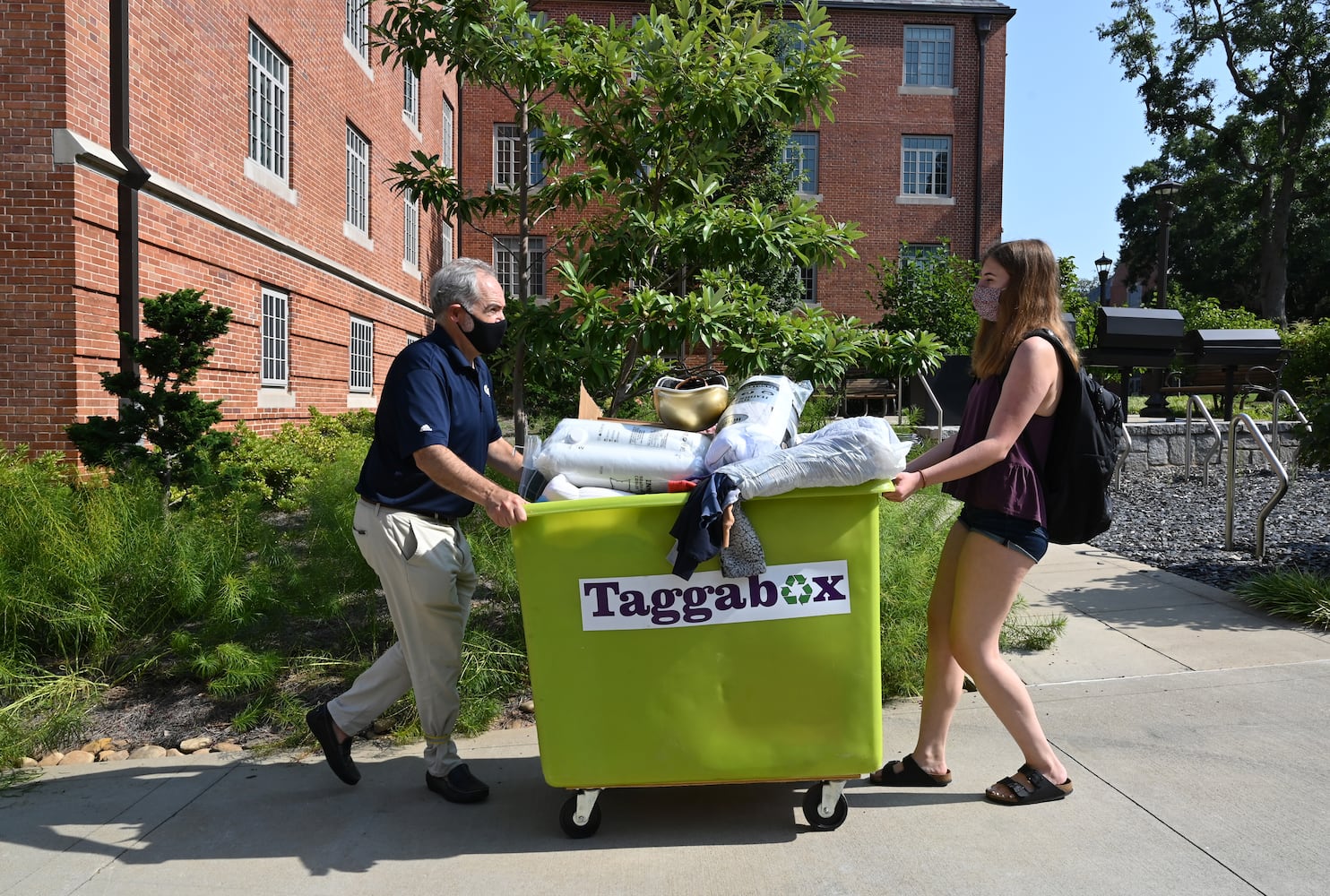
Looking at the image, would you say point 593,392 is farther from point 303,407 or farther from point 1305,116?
point 1305,116

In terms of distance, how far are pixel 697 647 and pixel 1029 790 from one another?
1286 millimetres

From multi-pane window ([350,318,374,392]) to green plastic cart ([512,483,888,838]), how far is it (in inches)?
583

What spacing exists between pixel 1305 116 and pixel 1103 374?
68.6 feet

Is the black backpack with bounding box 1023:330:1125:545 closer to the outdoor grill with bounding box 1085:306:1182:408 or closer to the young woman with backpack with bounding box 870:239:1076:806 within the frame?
the young woman with backpack with bounding box 870:239:1076:806

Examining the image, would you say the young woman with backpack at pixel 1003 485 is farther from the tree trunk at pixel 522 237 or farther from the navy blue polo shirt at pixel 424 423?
the tree trunk at pixel 522 237

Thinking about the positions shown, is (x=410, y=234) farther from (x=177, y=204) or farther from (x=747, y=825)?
(x=747, y=825)

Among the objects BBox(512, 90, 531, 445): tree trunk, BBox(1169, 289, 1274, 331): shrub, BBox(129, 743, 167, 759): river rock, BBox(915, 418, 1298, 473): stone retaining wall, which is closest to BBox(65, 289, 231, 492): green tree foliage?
BBox(512, 90, 531, 445): tree trunk

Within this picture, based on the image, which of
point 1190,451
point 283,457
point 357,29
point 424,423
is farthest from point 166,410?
point 357,29

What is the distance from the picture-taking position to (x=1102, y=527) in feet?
10.3

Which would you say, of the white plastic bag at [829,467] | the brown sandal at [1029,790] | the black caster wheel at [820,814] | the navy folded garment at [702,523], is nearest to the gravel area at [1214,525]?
the brown sandal at [1029,790]

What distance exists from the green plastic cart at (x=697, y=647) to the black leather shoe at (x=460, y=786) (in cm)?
49

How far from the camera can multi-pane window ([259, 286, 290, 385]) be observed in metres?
12.5

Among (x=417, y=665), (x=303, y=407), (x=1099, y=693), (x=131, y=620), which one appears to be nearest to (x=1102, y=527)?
(x=1099, y=693)

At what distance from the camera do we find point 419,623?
3.30 meters
